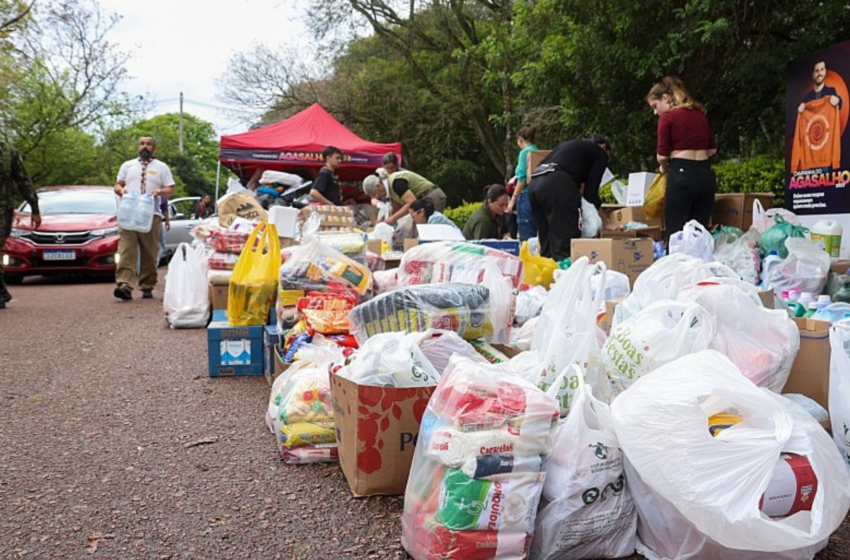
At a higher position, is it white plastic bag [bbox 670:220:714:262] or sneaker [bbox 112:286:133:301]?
white plastic bag [bbox 670:220:714:262]

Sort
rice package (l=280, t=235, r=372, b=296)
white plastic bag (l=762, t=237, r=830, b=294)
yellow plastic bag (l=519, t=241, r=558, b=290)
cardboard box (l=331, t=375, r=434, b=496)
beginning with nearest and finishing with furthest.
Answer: cardboard box (l=331, t=375, r=434, b=496)
rice package (l=280, t=235, r=372, b=296)
white plastic bag (l=762, t=237, r=830, b=294)
yellow plastic bag (l=519, t=241, r=558, b=290)

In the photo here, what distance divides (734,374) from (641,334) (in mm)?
616

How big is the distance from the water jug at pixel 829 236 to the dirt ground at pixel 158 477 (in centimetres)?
413

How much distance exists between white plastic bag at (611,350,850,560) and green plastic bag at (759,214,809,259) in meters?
3.51

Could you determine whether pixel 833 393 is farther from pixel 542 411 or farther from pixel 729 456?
pixel 542 411

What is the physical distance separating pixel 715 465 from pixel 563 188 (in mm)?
4165

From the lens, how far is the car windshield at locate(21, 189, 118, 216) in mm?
10938

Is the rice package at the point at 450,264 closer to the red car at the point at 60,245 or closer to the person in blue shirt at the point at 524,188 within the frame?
the person in blue shirt at the point at 524,188

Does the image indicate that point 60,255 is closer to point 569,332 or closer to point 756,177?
point 756,177

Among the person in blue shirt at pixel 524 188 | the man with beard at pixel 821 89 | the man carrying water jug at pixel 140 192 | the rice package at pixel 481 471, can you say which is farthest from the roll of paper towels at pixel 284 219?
the man with beard at pixel 821 89

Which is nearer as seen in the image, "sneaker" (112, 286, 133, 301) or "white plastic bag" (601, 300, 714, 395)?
"white plastic bag" (601, 300, 714, 395)

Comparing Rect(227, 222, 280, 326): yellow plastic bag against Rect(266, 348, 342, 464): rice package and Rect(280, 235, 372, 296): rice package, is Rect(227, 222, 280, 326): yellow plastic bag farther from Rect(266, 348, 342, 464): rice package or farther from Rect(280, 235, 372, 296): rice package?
Rect(266, 348, 342, 464): rice package

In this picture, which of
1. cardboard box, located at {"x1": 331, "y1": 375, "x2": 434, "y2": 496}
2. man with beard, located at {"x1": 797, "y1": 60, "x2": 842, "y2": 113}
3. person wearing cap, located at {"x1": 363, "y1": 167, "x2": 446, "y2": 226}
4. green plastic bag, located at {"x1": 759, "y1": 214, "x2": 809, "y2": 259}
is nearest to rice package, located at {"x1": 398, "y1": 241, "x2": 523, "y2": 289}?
cardboard box, located at {"x1": 331, "y1": 375, "x2": 434, "y2": 496}

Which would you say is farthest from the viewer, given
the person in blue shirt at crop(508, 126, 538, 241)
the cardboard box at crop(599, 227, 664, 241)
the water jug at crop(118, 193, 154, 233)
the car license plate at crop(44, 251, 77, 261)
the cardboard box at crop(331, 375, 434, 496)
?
the car license plate at crop(44, 251, 77, 261)
